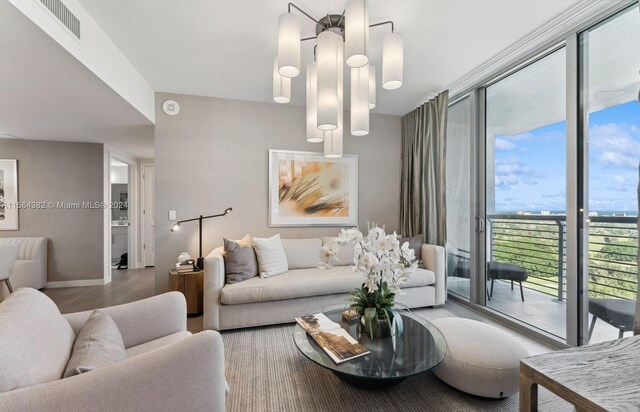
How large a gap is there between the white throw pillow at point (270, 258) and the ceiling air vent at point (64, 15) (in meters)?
2.17

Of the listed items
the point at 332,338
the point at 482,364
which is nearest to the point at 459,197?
the point at 482,364

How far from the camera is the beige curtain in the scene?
329 centimetres

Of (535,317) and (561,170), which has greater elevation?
(561,170)

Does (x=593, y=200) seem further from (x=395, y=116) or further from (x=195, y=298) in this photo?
(x=195, y=298)

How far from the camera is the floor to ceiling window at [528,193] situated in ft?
7.73

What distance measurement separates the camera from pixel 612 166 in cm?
196

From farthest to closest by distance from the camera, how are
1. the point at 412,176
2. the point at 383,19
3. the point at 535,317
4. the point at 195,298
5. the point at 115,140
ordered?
the point at 115,140, the point at 412,176, the point at 195,298, the point at 535,317, the point at 383,19

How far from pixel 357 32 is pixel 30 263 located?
508 centimetres

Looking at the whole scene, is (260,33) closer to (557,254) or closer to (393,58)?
(393,58)

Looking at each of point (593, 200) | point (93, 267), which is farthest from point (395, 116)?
point (93, 267)

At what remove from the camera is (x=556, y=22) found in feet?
6.75

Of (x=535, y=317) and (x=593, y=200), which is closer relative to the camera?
(x=593, y=200)

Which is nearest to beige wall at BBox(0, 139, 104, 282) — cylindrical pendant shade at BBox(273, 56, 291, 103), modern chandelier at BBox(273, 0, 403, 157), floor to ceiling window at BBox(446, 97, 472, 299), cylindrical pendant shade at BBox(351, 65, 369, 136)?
cylindrical pendant shade at BBox(273, 56, 291, 103)

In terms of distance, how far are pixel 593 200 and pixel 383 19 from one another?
2.11 m
